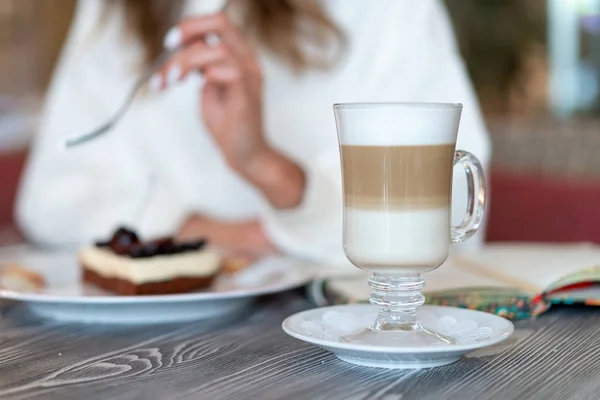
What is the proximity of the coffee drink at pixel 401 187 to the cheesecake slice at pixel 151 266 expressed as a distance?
1.11 feet

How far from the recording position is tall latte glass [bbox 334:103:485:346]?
2.48 ft

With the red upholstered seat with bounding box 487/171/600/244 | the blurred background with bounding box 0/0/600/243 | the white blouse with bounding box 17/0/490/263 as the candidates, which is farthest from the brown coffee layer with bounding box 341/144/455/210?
the blurred background with bounding box 0/0/600/243

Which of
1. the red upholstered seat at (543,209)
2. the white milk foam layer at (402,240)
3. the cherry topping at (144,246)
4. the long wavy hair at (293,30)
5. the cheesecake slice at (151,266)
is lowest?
the red upholstered seat at (543,209)

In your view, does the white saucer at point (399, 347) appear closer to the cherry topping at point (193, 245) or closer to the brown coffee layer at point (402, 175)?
the brown coffee layer at point (402, 175)

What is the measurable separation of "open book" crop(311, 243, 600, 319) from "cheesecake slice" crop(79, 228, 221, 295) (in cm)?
15

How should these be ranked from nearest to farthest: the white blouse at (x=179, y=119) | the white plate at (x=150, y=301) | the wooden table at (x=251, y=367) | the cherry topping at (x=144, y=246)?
the wooden table at (x=251, y=367)
the white plate at (x=150, y=301)
the cherry topping at (x=144, y=246)
the white blouse at (x=179, y=119)

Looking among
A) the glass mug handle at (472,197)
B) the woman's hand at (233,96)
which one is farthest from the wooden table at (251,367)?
the woman's hand at (233,96)

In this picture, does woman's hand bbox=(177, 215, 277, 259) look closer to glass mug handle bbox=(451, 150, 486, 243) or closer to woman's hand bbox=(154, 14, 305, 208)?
woman's hand bbox=(154, 14, 305, 208)

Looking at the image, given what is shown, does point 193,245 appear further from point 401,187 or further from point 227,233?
Answer: point 227,233

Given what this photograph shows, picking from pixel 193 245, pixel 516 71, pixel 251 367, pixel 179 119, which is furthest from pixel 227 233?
pixel 516 71

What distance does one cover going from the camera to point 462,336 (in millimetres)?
766

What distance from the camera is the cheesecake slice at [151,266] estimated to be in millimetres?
1040

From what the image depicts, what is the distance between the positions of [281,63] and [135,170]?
0.39 meters

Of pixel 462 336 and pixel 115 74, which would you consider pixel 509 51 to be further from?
pixel 462 336
